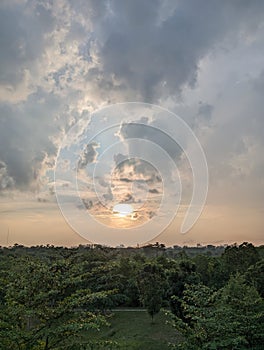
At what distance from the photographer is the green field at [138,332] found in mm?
24016

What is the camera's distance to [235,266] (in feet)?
120

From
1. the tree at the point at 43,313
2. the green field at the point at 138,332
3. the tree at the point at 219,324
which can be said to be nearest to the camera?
the tree at the point at 43,313

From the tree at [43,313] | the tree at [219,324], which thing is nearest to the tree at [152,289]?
the tree at [219,324]

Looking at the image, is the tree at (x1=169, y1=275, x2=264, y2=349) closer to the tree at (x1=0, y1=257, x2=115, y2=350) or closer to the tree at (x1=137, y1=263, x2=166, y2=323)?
the tree at (x1=0, y1=257, x2=115, y2=350)

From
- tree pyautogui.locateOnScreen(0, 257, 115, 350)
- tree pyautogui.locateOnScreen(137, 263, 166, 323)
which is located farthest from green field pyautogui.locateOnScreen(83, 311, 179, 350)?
tree pyautogui.locateOnScreen(0, 257, 115, 350)

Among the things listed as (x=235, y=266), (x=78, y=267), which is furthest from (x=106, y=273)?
(x=78, y=267)

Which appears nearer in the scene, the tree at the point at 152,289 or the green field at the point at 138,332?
the green field at the point at 138,332

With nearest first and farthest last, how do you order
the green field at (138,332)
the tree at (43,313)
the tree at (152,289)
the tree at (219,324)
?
the tree at (43,313), the tree at (219,324), the green field at (138,332), the tree at (152,289)

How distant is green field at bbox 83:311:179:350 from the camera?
945 inches

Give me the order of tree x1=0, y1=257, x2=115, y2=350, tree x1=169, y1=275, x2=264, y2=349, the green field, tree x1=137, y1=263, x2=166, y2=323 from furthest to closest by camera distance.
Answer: tree x1=137, y1=263, x2=166, y2=323 < the green field < tree x1=169, y1=275, x2=264, y2=349 < tree x1=0, y1=257, x2=115, y2=350

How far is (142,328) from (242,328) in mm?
21278

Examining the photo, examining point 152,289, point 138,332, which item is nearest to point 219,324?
point 152,289

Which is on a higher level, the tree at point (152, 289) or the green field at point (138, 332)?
the tree at point (152, 289)

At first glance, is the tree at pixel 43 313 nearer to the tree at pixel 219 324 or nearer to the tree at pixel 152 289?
the tree at pixel 219 324
